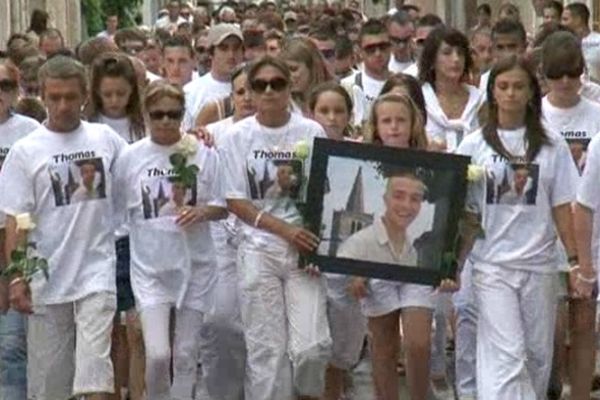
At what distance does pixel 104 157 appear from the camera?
1205 centimetres

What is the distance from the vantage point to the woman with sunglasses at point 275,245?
481 inches

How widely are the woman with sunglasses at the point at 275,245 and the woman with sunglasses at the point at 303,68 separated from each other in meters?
1.07

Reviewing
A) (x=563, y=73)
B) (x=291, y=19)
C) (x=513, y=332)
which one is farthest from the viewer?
(x=291, y=19)

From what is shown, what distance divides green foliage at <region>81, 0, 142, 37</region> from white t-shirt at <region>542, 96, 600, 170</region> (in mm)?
31829

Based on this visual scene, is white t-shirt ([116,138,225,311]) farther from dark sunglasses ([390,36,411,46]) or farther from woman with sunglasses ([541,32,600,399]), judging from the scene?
dark sunglasses ([390,36,411,46])

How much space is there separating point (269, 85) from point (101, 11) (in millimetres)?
33783

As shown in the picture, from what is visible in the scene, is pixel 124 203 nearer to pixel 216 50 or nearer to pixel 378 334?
pixel 378 334

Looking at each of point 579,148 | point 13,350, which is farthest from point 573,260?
point 13,350

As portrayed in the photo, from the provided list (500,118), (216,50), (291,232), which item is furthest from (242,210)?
(216,50)

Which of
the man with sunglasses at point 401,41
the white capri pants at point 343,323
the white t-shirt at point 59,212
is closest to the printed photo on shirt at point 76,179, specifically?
the white t-shirt at point 59,212

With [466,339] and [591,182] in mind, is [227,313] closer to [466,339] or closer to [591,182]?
[466,339]

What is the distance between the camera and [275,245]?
12312mm

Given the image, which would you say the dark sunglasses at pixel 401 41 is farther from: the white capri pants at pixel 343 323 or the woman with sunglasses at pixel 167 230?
the woman with sunglasses at pixel 167 230

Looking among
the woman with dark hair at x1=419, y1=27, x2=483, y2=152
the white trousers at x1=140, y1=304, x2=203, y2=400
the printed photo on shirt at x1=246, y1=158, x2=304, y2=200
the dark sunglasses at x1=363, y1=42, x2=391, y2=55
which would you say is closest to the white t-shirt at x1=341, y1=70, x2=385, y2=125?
the dark sunglasses at x1=363, y1=42, x2=391, y2=55
